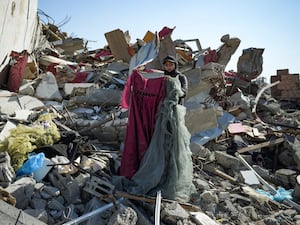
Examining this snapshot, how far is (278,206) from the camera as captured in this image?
4816mm

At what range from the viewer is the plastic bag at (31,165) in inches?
153

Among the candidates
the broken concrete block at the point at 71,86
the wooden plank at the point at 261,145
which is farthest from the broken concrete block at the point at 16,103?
the wooden plank at the point at 261,145

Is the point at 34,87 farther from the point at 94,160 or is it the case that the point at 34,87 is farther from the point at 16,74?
the point at 94,160

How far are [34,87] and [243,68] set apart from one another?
6.96m


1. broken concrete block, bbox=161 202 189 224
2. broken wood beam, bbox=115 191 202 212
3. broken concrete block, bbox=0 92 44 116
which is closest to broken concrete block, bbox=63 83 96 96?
broken concrete block, bbox=0 92 44 116

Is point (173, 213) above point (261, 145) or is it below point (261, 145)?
below

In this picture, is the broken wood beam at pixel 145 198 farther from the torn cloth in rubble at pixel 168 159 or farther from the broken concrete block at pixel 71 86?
the broken concrete block at pixel 71 86

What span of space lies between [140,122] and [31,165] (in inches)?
61.0

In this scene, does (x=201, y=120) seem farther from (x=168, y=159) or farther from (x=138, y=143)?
(x=168, y=159)

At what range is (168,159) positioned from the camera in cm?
382

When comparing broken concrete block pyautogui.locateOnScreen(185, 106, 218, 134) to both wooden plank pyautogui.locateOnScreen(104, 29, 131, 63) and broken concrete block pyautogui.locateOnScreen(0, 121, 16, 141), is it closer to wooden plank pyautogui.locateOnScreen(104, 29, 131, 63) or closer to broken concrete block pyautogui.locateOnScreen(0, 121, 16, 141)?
broken concrete block pyautogui.locateOnScreen(0, 121, 16, 141)

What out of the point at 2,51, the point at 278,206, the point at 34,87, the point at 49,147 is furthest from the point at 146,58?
the point at 278,206

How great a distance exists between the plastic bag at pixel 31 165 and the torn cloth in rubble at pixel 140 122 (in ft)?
3.70

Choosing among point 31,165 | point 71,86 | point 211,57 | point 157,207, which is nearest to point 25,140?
point 31,165
